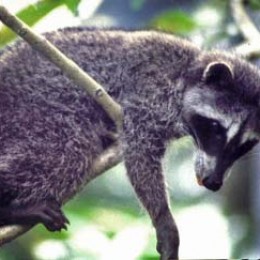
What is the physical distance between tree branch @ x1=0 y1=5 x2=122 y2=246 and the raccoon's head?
9.1 inches

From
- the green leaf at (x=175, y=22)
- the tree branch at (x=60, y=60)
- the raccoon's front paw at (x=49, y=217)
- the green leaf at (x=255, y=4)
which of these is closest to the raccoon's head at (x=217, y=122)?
the tree branch at (x=60, y=60)

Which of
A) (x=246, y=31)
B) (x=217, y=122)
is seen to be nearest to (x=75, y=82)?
(x=217, y=122)

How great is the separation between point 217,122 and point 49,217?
55 centimetres

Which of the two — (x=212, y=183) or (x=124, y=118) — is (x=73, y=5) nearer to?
(x=124, y=118)

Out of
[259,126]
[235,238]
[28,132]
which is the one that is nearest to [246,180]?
[235,238]

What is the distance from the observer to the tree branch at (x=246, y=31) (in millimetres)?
3971

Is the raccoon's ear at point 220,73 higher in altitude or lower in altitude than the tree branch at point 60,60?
lower

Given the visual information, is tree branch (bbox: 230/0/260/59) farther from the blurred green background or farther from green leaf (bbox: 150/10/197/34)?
green leaf (bbox: 150/10/197/34)

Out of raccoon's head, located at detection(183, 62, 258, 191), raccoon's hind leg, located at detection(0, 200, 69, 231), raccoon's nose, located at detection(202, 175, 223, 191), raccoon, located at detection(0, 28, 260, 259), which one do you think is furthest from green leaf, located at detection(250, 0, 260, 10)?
raccoon's hind leg, located at detection(0, 200, 69, 231)

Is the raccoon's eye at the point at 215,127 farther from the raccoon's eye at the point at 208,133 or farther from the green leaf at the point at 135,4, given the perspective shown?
the green leaf at the point at 135,4

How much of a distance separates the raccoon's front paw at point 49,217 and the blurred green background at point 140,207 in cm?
6

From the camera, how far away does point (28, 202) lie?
3.36 metres

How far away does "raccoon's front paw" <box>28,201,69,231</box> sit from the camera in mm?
3279

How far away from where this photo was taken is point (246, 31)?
4.18m
